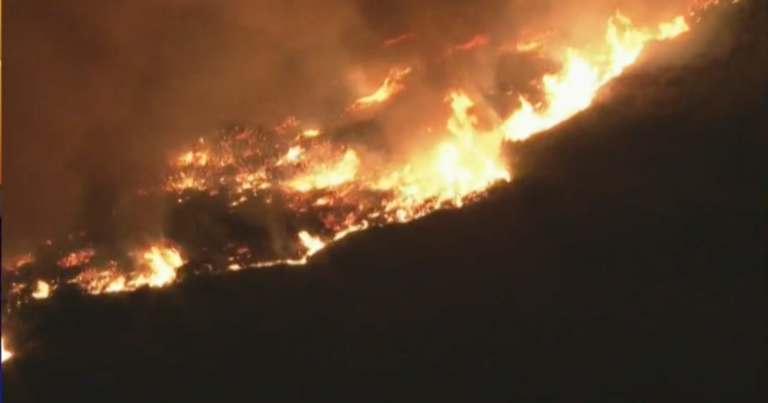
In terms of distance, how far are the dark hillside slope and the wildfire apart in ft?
0.75

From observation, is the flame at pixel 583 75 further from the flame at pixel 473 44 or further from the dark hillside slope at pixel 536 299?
the flame at pixel 473 44

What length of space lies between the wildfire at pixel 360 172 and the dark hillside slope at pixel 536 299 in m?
0.23

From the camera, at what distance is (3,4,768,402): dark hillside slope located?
6445 millimetres

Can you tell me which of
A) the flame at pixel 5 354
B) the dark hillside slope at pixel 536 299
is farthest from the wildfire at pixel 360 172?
the dark hillside slope at pixel 536 299

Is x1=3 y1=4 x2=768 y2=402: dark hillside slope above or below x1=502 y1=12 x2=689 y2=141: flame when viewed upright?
below

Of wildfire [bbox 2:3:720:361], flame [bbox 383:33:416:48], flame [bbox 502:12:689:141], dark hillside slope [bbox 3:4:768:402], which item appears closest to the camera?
dark hillside slope [bbox 3:4:768:402]

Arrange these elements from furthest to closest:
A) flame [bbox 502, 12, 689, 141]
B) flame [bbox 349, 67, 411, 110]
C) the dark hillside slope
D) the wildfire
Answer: flame [bbox 349, 67, 411, 110], flame [bbox 502, 12, 689, 141], the wildfire, the dark hillside slope

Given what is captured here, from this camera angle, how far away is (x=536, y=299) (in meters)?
6.77

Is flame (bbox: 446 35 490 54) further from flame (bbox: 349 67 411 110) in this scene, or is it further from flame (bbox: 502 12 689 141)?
flame (bbox: 502 12 689 141)

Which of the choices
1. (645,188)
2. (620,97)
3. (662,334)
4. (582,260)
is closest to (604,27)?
(620,97)

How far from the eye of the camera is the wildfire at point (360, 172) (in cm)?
778

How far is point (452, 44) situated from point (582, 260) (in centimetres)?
323

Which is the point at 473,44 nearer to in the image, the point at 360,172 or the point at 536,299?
the point at 360,172

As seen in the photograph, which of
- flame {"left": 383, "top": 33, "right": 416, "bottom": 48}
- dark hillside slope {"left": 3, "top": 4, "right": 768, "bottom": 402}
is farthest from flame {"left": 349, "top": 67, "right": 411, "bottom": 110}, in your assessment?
dark hillside slope {"left": 3, "top": 4, "right": 768, "bottom": 402}
